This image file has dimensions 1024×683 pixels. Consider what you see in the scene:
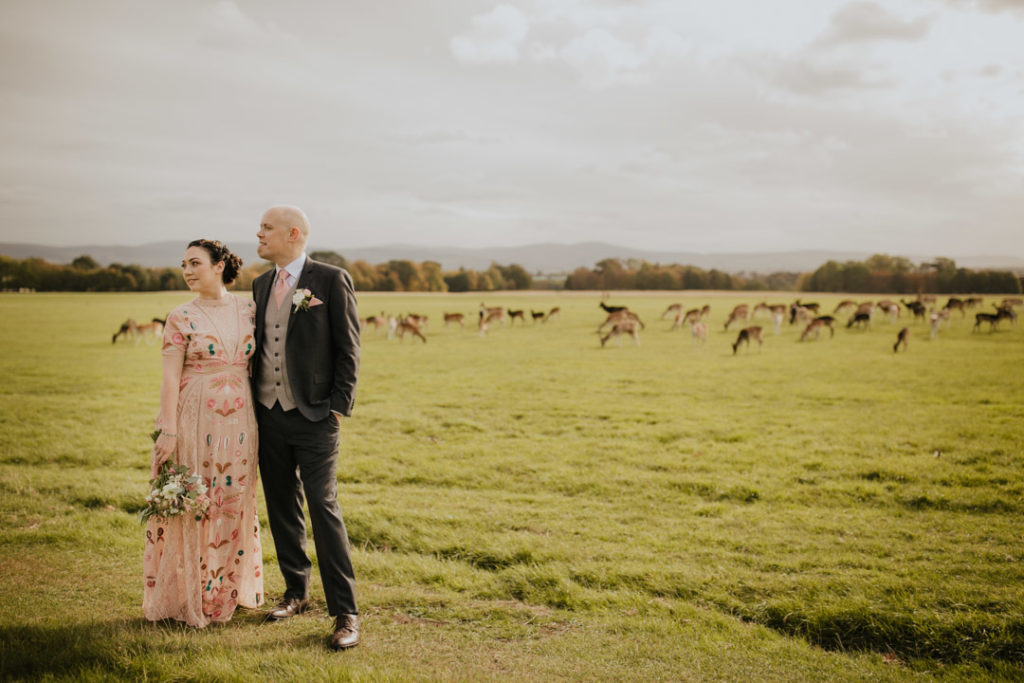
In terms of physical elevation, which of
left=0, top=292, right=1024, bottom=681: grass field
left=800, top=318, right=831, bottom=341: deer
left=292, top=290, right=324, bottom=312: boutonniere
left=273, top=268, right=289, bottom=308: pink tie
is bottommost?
left=0, top=292, right=1024, bottom=681: grass field

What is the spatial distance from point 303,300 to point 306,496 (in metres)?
1.51

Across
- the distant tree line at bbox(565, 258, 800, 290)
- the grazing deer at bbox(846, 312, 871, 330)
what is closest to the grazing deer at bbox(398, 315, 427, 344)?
the grazing deer at bbox(846, 312, 871, 330)

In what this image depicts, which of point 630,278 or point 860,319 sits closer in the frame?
point 860,319

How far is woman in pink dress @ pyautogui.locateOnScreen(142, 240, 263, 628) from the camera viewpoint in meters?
4.18

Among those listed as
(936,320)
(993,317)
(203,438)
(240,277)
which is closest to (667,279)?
(993,317)

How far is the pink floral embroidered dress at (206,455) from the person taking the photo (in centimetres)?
421

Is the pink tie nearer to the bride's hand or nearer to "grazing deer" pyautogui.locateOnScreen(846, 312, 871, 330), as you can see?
the bride's hand

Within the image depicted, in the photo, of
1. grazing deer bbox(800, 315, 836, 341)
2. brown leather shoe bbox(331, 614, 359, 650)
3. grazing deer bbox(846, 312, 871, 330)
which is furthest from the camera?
grazing deer bbox(846, 312, 871, 330)

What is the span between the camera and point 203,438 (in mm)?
4250

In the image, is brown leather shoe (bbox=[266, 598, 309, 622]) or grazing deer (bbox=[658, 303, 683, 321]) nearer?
brown leather shoe (bbox=[266, 598, 309, 622])

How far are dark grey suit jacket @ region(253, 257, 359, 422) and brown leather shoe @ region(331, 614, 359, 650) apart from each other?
4.94ft

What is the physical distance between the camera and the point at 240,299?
4418 millimetres

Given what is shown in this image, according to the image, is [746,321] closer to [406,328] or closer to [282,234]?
[406,328]

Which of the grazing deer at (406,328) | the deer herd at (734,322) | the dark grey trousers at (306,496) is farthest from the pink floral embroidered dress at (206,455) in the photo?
the grazing deer at (406,328)
